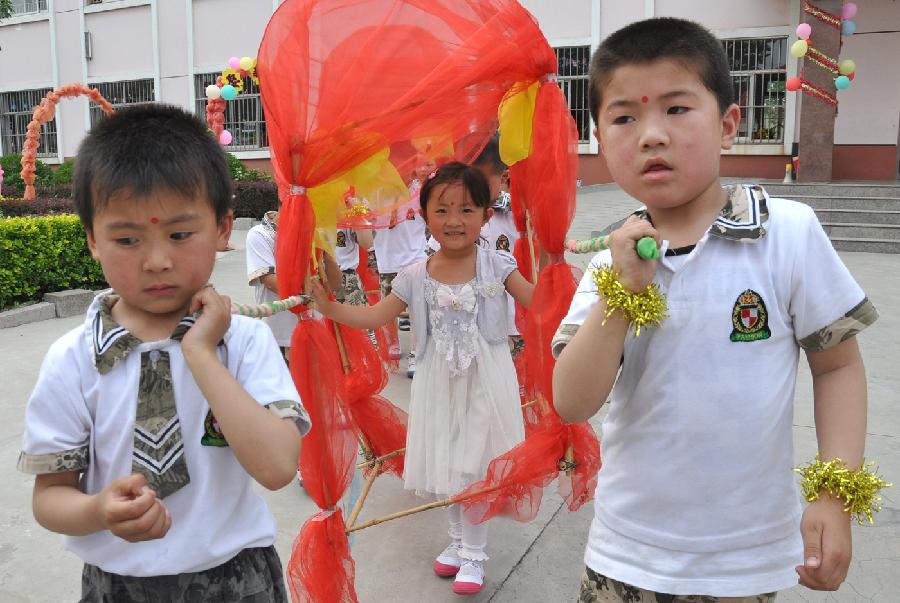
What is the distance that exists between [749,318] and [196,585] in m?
1.15

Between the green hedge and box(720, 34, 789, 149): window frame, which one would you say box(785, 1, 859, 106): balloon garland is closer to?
box(720, 34, 789, 149): window frame

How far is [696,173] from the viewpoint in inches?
54.5

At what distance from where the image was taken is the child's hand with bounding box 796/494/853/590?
4.16 ft

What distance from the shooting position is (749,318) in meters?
1.41

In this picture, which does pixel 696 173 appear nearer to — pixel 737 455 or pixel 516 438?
pixel 737 455

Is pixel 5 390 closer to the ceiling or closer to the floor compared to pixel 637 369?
closer to the floor

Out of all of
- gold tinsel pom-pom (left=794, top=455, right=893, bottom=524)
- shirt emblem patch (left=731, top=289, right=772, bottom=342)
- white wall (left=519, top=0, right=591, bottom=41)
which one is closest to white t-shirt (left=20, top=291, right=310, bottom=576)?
shirt emblem patch (left=731, top=289, right=772, bottom=342)

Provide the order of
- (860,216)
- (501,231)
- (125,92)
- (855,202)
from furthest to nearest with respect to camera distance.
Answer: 1. (125,92)
2. (855,202)
3. (860,216)
4. (501,231)

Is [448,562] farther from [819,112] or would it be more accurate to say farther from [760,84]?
[760,84]

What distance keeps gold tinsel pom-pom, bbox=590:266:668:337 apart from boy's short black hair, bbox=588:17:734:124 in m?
0.39

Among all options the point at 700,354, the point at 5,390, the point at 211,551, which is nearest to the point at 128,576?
the point at 211,551

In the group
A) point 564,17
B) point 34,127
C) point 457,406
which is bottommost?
point 457,406

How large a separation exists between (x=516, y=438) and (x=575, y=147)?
1121 millimetres

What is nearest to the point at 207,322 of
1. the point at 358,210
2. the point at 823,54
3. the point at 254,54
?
the point at 358,210
